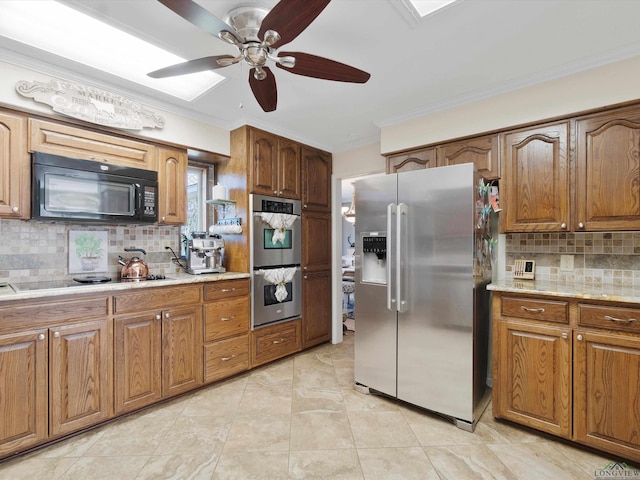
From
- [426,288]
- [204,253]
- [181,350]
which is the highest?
[204,253]

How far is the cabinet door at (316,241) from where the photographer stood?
3.43 m

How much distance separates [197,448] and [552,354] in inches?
88.7

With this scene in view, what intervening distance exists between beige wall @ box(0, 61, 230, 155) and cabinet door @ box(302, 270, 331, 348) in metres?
1.68

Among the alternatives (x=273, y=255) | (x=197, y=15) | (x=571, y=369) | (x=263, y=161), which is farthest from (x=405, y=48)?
(x=571, y=369)

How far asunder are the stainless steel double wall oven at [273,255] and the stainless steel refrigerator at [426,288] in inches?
37.3

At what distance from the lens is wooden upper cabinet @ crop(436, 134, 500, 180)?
2377 mm

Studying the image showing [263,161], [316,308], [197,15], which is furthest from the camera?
[316,308]

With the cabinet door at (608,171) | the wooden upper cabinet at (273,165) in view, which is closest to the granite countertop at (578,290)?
the cabinet door at (608,171)

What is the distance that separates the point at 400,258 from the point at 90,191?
7.57 feet

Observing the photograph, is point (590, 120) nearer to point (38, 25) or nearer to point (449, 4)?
point (449, 4)

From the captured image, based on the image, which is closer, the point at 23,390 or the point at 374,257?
the point at 23,390

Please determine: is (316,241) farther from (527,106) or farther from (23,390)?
(23,390)

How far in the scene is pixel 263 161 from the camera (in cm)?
303

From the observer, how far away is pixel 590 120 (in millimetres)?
2006
